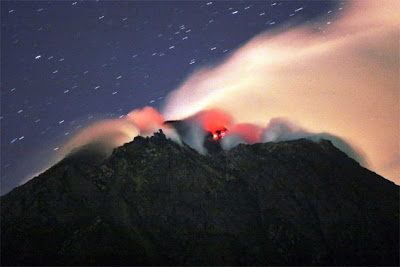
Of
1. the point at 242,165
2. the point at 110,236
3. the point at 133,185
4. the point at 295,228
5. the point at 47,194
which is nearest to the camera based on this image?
the point at 110,236

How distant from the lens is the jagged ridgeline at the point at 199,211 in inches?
5595

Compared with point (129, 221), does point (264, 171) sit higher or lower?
lower

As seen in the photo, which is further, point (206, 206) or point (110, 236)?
point (206, 206)

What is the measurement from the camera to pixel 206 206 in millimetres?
166625

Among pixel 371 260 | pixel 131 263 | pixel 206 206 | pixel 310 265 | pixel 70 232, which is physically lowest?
pixel 371 260

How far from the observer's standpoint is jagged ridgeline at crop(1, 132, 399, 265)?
14212 cm

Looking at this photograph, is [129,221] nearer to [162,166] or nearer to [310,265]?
[162,166]

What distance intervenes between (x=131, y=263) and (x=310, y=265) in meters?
62.8

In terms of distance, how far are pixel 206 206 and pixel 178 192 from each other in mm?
15001

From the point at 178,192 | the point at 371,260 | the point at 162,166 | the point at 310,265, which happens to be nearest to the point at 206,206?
the point at 178,192

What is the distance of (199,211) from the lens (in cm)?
16400

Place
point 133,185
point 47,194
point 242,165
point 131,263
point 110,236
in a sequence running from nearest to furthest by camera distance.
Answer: point 131,263 → point 110,236 → point 47,194 → point 133,185 → point 242,165

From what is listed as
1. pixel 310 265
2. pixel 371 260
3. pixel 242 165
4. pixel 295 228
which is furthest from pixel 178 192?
pixel 371 260

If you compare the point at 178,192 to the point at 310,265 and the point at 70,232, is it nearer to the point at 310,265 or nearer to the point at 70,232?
the point at 70,232
